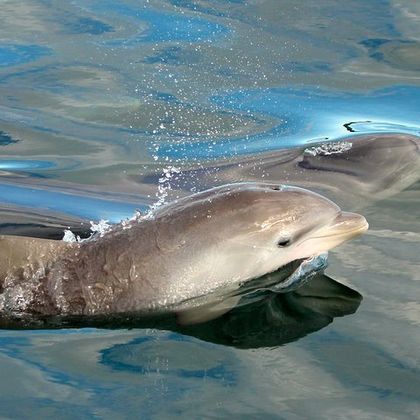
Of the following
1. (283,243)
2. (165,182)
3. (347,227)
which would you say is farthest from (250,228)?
(165,182)

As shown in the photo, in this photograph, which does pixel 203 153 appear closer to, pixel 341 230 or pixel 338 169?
pixel 338 169

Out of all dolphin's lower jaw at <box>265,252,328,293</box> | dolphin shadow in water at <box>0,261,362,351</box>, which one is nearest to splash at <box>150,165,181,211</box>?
dolphin's lower jaw at <box>265,252,328,293</box>

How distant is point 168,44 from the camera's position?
14.0 metres

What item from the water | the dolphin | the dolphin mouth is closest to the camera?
the water

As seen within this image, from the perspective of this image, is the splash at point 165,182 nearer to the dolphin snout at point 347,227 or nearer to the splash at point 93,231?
the splash at point 93,231

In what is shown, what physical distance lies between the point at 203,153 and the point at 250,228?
3.69 metres

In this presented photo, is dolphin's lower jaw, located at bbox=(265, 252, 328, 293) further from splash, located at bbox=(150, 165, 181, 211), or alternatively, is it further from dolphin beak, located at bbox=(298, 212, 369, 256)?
splash, located at bbox=(150, 165, 181, 211)

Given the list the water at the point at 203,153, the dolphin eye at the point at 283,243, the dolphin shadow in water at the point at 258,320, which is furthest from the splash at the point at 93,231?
the dolphin eye at the point at 283,243

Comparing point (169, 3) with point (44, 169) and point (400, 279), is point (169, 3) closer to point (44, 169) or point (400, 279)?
point (44, 169)

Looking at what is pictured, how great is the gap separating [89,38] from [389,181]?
5519mm

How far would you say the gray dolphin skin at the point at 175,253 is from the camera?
7129 mm

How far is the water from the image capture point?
6.22m

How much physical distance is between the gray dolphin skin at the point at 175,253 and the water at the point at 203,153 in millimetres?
278

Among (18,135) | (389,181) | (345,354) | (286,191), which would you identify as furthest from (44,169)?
(345,354)
